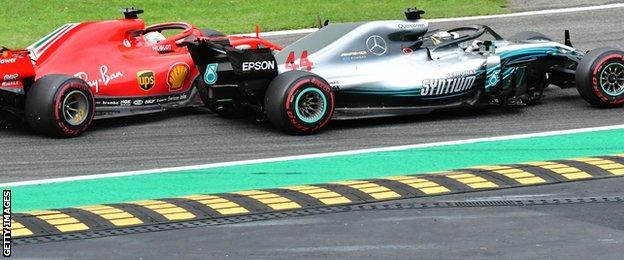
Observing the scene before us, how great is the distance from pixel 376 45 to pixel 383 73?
0.41m

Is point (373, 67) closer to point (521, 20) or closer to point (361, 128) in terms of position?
point (361, 128)

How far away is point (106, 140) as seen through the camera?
55.1 ft

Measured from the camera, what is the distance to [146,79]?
57.4ft

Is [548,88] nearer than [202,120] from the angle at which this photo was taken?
No

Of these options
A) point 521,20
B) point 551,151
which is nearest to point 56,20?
point 521,20

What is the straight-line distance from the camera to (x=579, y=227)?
11.8 m

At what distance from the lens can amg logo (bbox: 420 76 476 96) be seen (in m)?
17.1

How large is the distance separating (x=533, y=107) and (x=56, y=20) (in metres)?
11.0

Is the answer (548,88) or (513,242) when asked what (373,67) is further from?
(513,242)

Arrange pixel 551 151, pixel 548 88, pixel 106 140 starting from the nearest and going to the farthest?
pixel 551 151, pixel 106 140, pixel 548 88

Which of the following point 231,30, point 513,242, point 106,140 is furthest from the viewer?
point 231,30

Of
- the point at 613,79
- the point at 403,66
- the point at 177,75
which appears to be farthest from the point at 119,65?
the point at 613,79

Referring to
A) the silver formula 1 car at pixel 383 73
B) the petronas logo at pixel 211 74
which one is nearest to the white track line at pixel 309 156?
the silver formula 1 car at pixel 383 73

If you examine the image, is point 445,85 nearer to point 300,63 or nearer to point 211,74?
point 300,63
